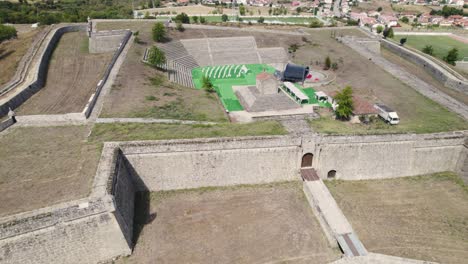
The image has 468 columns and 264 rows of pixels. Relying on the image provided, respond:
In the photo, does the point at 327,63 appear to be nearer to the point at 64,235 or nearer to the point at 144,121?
the point at 144,121

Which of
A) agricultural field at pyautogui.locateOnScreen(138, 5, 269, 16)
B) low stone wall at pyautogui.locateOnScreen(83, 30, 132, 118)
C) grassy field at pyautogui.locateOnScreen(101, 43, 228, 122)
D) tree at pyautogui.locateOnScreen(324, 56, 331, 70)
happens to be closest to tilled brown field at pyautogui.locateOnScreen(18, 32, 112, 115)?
low stone wall at pyautogui.locateOnScreen(83, 30, 132, 118)

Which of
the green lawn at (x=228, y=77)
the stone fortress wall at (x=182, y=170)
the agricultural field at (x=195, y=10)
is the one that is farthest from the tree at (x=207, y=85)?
the agricultural field at (x=195, y=10)

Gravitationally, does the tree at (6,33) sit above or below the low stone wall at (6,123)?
above

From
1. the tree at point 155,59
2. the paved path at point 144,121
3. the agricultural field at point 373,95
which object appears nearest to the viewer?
the paved path at point 144,121

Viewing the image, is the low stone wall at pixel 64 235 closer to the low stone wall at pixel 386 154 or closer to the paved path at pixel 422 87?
the low stone wall at pixel 386 154

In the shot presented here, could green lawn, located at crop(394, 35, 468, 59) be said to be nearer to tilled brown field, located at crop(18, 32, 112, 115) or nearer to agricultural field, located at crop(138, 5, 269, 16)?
agricultural field, located at crop(138, 5, 269, 16)
